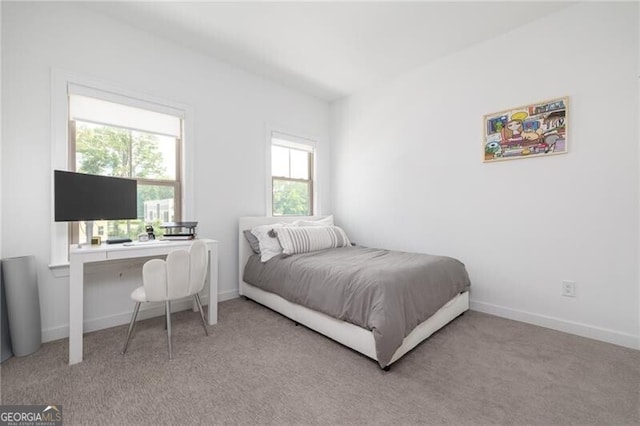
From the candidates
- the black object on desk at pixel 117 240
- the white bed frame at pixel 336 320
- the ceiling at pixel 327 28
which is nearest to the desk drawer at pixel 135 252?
the black object on desk at pixel 117 240

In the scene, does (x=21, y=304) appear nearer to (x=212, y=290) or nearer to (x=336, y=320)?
(x=212, y=290)

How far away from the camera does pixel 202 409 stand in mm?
1474

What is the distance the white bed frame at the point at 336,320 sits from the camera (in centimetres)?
195

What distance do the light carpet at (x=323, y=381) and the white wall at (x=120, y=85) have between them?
489 mm

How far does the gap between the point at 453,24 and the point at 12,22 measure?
360 centimetres

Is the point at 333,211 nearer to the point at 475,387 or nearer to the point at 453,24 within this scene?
the point at 453,24

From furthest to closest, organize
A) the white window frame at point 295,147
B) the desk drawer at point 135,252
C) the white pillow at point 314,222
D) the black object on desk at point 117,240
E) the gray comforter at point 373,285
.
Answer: the white window frame at point 295,147, the white pillow at point 314,222, the black object on desk at point 117,240, the desk drawer at point 135,252, the gray comforter at point 373,285

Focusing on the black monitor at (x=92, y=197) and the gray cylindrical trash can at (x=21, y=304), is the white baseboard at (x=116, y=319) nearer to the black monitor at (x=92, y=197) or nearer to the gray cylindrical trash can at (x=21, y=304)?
the gray cylindrical trash can at (x=21, y=304)

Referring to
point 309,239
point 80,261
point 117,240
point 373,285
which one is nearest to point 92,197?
point 117,240

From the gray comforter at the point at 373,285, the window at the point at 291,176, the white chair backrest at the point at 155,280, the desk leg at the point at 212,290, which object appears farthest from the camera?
the window at the point at 291,176

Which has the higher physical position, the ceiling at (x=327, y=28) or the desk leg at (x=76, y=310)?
the ceiling at (x=327, y=28)

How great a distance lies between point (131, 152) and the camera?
2688 millimetres

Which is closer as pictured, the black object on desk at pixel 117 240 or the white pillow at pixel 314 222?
the black object on desk at pixel 117 240

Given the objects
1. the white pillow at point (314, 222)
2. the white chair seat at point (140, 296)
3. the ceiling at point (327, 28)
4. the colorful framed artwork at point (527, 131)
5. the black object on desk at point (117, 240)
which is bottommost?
the white chair seat at point (140, 296)
